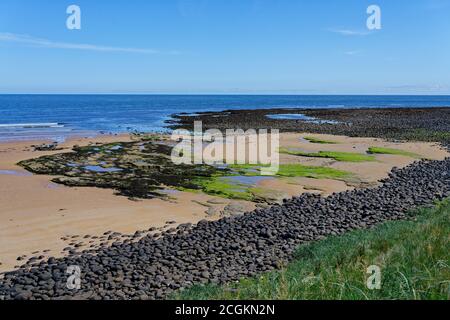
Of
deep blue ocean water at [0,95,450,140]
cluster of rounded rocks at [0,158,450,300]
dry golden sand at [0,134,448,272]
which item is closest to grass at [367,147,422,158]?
dry golden sand at [0,134,448,272]

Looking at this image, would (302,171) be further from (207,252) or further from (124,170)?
(207,252)

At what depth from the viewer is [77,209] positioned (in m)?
15.1

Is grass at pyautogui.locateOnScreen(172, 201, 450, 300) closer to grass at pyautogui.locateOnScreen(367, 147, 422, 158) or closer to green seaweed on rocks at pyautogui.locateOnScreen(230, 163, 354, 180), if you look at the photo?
green seaweed on rocks at pyautogui.locateOnScreen(230, 163, 354, 180)

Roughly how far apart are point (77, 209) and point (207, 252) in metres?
6.60

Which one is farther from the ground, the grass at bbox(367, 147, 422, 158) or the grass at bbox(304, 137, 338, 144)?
the grass at bbox(304, 137, 338, 144)

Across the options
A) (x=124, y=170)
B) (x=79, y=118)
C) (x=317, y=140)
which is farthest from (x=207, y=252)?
(x=79, y=118)

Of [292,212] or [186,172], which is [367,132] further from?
[292,212]

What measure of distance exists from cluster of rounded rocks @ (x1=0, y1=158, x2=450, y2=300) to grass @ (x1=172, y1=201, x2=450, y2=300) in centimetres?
96

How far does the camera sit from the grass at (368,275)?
17.6 feet

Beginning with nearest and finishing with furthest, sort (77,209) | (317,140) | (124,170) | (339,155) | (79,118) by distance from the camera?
(77,209), (124,170), (339,155), (317,140), (79,118)

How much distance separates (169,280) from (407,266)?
4.83 meters

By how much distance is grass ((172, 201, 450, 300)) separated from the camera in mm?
5352
